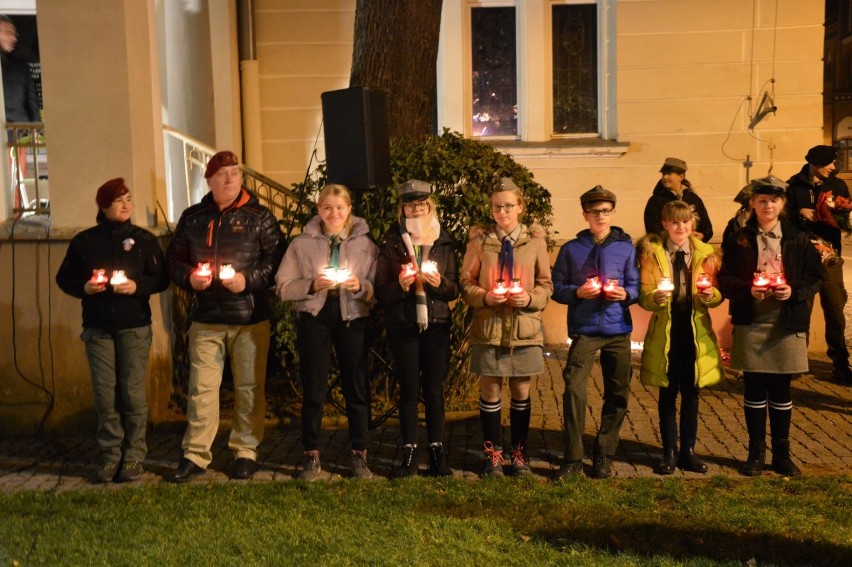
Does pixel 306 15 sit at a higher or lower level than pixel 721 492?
higher

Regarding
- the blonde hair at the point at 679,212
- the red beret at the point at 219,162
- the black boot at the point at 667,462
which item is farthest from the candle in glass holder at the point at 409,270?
the black boot at the point at 667,462

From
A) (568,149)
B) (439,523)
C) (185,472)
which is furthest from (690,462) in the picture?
(568,149)

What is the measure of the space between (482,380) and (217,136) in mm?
6011

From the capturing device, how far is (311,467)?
6.10 m

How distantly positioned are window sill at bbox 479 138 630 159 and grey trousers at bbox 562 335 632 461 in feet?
16.7

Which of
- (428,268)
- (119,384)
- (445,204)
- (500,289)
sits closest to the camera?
(500,289)

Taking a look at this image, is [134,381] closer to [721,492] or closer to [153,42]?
[153,42]

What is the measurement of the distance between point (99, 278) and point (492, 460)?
8.56 ft

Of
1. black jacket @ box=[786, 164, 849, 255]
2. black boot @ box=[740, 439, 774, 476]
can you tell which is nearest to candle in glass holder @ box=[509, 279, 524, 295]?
black boot @ box=[740, 439, 774, 476]

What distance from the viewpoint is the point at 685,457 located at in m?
6.18

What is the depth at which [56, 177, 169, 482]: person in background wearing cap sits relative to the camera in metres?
6.17

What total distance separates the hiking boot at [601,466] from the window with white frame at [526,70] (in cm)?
574

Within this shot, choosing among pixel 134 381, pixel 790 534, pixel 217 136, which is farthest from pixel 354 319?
pixel 217 136

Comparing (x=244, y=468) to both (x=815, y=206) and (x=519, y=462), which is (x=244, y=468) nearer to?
(x=519, y=462)
